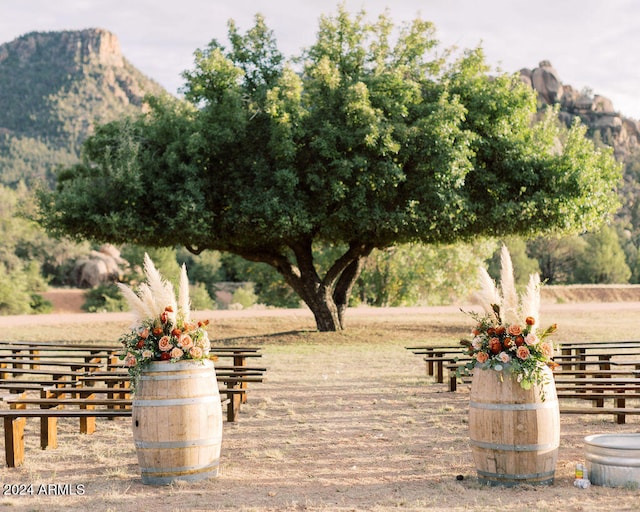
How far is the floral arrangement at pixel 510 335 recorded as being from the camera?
610 cm

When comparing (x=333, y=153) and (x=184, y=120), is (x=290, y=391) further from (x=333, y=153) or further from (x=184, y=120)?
(x=184, y=120)

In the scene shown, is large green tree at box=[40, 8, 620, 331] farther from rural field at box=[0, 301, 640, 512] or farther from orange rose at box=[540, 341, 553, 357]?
orange rose at box=[540, 341, 553, 357]

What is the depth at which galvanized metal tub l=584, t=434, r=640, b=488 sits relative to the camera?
601cm

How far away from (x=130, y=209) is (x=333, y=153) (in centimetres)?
530

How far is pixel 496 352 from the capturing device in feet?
20.5

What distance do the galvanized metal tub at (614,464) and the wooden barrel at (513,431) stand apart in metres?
0.30

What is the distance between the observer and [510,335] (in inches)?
247

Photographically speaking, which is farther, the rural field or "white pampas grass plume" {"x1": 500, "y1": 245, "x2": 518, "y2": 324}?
"white pampas grass plume" {"x1": 500, "y1": 245, "x2": 518, "y2": 324}

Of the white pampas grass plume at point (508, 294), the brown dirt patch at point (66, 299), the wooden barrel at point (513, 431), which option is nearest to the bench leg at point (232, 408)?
the wooden barrel at point (513, 431)

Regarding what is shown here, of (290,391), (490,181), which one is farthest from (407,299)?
(290,391)

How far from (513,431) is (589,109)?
110818 mm

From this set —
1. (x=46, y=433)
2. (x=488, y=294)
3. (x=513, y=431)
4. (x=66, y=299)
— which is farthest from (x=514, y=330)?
(x=66, y=299)

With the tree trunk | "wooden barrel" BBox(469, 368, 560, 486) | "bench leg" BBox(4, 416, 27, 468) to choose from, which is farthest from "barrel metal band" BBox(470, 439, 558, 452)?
the tree trunk

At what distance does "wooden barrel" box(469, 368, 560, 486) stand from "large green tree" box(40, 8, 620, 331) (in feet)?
40.8
